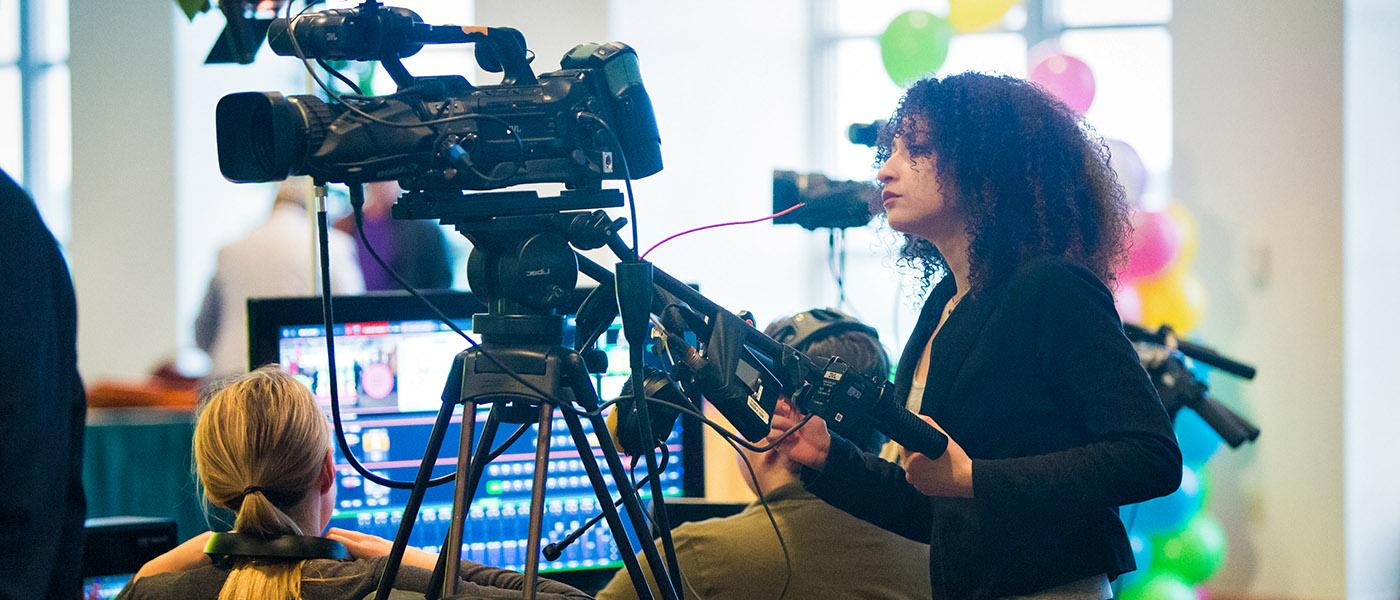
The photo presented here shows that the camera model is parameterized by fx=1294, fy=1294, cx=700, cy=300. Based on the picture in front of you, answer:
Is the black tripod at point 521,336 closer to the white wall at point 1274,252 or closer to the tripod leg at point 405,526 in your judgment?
the tripod leg at point 405,526

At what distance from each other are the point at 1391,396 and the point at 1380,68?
3.65 ft

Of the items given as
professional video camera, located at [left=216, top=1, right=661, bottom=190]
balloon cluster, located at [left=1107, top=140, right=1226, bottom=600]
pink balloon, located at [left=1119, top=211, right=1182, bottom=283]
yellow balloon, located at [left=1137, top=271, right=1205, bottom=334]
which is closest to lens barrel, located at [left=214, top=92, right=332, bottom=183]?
professional video camera, located at [left=216, top=1, right=661, bottom=190]

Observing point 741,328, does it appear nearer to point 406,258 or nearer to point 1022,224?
point 1022,224

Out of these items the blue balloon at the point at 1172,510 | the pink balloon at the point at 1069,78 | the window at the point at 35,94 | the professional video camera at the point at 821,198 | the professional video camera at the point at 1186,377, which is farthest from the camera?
the window at the point at 35,94

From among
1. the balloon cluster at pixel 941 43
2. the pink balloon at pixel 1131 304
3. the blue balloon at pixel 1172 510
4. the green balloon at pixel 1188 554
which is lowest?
the green balloon at pixel 1188 554

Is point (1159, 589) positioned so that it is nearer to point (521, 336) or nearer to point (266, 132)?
point (521, 336)

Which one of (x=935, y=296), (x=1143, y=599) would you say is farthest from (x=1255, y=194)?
(x=935, y=296)

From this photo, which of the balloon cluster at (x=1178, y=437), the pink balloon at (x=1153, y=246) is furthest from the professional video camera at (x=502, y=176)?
the pink balloon at (x=1153, y=246)

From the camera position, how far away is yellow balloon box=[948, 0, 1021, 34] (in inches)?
166

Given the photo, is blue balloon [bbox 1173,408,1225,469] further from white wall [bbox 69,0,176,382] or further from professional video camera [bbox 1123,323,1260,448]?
white wall [bbox 69,0,176,382]

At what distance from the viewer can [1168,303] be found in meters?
4.11

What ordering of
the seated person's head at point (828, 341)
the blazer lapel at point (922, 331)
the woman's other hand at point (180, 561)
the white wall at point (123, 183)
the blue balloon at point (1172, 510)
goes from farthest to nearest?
the white wall at point (123, 183)
the blue balloon at point (1172, 510)
the seated person's head at point (828, 341)
the blazer lapel at point (922, 331)
the woman's other hand at point (180, 561)

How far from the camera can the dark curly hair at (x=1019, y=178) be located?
1.48 meters

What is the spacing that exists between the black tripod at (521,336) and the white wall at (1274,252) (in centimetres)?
383
